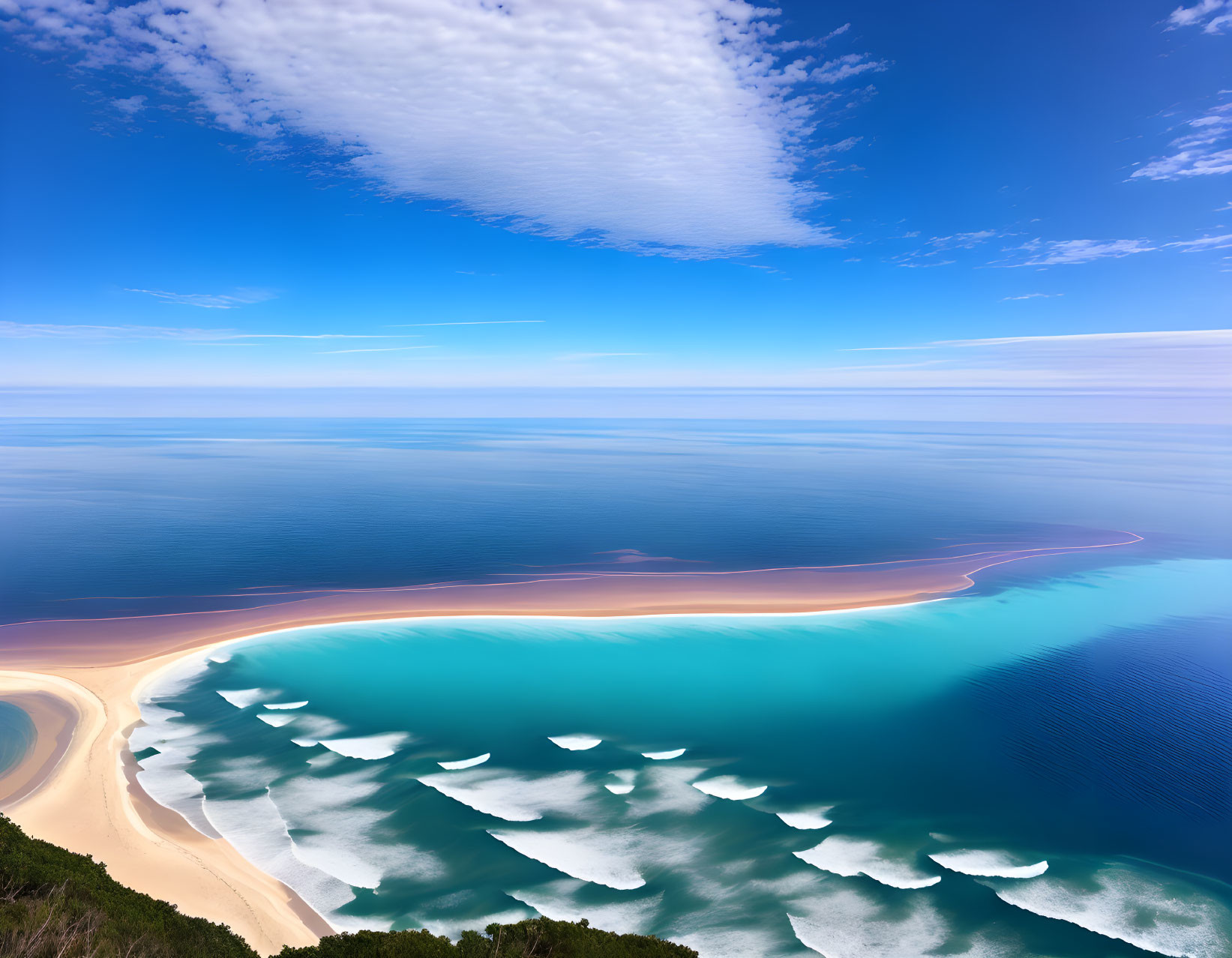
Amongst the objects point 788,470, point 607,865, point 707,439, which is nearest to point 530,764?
point 607,865

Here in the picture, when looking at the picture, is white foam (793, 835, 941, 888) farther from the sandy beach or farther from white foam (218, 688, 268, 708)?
white foam (218, 688, 268, 708)

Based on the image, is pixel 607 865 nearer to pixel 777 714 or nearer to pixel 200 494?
pixel 777 714

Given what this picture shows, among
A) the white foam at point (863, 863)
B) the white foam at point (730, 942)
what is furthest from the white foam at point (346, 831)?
the white foam at point (863, 863)

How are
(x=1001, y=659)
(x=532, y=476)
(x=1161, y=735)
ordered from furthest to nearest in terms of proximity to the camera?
(x=532, y=476) → (x=1001, y=659) → (x=1161, y=735)

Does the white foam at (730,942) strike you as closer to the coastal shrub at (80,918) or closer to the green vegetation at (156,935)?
the green vegetation at (156,935)

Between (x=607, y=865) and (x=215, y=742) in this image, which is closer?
(x=607, y=865)

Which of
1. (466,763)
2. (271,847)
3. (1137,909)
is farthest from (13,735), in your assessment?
(1137,909)

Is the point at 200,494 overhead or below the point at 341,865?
overhead

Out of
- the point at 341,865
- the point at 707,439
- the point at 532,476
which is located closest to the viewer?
the point at 341,865
